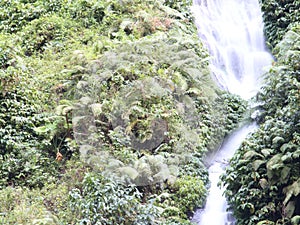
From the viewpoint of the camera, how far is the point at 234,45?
54.9 feet

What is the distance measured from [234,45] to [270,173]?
7.57 m

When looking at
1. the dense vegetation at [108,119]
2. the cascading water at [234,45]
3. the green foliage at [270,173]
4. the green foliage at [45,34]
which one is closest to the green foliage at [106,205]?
the dense vegetation at [108,119]

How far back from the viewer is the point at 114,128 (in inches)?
457

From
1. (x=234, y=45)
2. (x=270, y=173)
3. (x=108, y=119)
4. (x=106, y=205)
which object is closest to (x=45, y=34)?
(x=108, y=119)

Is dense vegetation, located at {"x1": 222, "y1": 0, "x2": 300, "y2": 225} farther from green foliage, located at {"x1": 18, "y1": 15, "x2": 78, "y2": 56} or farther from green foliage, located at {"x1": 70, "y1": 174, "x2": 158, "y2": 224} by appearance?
green foliage, located at {"x1": 18, "y1": 15, "x2": 78, "y2": 56}

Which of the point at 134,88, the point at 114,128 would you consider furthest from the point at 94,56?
the point at 114,128

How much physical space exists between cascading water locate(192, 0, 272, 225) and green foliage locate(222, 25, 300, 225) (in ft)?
6.59

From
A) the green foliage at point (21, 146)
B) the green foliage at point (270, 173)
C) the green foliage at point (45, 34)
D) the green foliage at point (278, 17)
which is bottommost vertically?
the green foliage at point (21, 146)

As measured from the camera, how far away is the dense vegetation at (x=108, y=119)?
981 centimetres

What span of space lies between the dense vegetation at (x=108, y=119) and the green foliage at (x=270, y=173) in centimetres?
108

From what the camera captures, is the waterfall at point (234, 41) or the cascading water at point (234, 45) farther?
the waterfall at point (234, 41)

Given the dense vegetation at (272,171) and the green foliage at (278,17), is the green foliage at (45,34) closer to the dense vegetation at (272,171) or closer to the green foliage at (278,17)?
the green foliage at (278,17)

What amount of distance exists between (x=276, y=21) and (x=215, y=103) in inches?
176

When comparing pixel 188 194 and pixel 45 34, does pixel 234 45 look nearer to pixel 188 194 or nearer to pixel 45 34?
pixel 45 34
